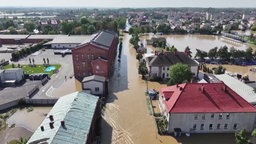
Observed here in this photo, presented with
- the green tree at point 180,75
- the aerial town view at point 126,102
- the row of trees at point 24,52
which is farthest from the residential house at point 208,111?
the row of trees at point 24,52

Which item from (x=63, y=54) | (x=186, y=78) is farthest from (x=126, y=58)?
(x=186, y=78)

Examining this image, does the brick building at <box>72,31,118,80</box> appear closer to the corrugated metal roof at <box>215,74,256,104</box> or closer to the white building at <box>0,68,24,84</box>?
the white building at <box>0,68,24,84</box>

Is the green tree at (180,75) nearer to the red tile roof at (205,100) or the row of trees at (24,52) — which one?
the red tile roof at (205,100)

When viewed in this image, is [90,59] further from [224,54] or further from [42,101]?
[224,54]

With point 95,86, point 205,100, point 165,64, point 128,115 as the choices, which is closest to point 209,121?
point 205,100

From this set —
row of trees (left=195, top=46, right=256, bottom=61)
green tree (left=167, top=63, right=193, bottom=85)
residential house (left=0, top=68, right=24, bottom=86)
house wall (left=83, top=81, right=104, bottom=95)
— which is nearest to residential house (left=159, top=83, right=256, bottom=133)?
green tree (left=167, top=63, right=193, bottom=85)
